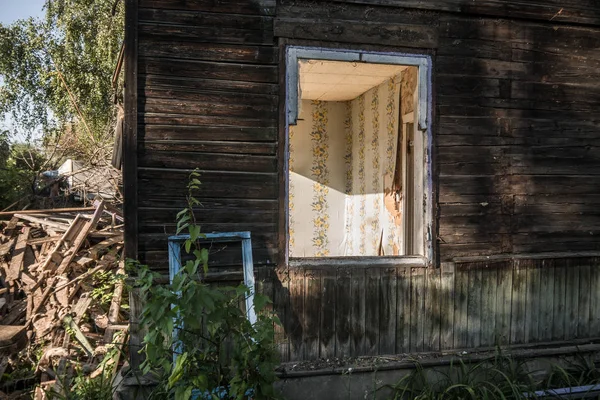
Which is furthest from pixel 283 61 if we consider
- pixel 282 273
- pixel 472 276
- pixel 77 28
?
pixel 77 28

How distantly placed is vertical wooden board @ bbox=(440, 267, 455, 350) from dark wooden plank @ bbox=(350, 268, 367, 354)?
2.36 feet

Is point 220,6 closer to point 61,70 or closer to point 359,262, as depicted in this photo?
point 359,262

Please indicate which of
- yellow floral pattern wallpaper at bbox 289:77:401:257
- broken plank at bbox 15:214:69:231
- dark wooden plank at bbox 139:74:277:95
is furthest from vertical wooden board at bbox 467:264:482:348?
broken plank at bbox 15:214:69:231

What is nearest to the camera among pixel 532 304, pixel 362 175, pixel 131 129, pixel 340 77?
pixel 131 129

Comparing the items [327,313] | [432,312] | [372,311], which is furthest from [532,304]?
[327,313]

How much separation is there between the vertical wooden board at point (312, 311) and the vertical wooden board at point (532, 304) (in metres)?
1.99

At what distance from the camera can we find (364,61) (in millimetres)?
4465

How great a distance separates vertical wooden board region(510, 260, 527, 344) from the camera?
489 centimetres

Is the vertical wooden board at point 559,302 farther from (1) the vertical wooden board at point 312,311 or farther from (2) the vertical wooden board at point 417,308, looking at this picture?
(1) the vertical wooden board at point 312,311

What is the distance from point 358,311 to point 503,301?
139 cm

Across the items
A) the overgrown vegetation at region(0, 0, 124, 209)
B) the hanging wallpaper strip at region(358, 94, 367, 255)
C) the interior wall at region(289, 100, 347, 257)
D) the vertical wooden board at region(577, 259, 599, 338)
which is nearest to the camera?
the vertical wooden board at region(577, 259, 599, 338)

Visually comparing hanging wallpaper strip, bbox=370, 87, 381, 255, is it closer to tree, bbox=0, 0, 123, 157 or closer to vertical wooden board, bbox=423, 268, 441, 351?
vertical wooden board, bbox=423, 268, 441, 351

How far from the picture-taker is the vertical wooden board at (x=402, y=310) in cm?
461

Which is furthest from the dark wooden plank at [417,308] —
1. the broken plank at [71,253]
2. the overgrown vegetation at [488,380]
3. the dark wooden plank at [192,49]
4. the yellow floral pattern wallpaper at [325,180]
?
the broken plank at [71,253]
